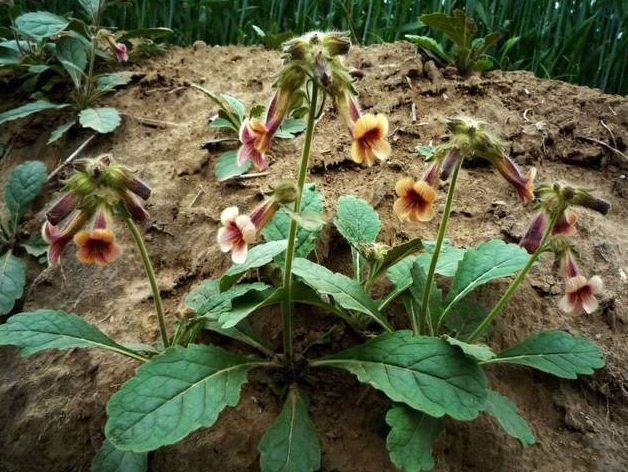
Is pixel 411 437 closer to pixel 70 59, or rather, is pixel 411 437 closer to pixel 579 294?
pixel 579 294

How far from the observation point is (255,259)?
204 centimetres

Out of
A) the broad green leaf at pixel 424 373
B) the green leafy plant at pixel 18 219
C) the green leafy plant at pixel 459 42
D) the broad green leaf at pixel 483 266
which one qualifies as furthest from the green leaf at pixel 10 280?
the green leafy plant at pixel 459 42

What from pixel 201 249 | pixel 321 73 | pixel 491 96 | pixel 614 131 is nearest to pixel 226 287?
pixel 201 249

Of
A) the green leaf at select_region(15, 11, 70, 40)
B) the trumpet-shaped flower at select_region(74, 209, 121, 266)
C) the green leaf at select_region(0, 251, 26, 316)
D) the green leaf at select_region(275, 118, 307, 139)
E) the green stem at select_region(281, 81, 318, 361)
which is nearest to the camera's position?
the green stem at select_region(281, 81, 318, 361)

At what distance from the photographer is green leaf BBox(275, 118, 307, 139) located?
3180 mm

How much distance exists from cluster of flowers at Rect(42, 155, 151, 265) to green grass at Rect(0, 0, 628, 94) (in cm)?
267

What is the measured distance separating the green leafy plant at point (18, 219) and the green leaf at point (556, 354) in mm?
2044

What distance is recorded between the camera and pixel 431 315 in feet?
7.36

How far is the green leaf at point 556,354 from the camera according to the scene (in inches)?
79.1

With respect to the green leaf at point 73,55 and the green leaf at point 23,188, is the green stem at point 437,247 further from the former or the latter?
the green leaf at point 73,55

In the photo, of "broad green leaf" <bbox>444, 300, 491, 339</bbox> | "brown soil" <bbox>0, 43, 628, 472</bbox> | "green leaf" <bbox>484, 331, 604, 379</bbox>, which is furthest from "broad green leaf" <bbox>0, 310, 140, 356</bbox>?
"green leaf" <bbox>484, 331, 604, 379</bbox>

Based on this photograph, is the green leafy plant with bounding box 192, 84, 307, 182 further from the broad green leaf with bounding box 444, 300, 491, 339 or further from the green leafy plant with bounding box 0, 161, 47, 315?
the broad green leaf with bounding box 444, 300, 491, 339

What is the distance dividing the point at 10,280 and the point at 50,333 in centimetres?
77

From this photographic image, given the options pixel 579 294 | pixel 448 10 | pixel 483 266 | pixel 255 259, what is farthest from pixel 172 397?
pixel 448 10
